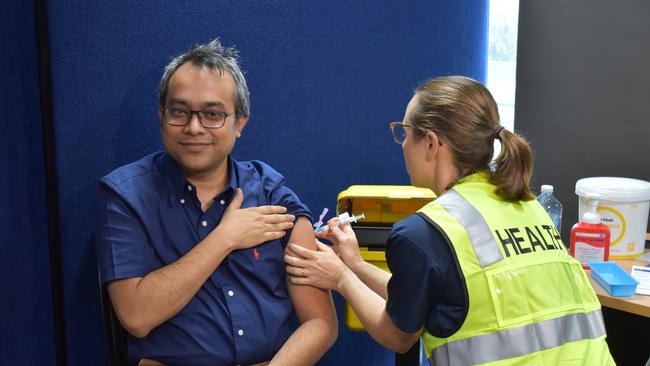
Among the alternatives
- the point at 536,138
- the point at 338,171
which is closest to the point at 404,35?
the point at 338,171

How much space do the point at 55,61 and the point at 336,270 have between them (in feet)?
3.79

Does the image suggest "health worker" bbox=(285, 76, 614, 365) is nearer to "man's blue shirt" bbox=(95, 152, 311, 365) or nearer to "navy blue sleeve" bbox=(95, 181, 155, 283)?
"man's blue shirt" bbox=(95, 152, 311, 365)

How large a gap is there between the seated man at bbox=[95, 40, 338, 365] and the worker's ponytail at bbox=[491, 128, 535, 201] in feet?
2.35

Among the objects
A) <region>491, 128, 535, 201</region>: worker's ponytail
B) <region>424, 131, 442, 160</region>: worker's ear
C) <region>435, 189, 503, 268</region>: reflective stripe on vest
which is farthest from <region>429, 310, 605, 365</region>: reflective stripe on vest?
<region>424, 131, 442, 160</region>: worker's ear

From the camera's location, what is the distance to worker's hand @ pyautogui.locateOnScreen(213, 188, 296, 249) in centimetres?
205

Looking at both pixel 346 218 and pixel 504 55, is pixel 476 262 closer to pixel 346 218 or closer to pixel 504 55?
pixel 346 218

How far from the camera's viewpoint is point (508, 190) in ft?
5.69

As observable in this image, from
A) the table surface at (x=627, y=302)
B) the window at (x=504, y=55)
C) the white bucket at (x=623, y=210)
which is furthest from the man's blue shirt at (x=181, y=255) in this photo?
the window at (x=504, y=55)

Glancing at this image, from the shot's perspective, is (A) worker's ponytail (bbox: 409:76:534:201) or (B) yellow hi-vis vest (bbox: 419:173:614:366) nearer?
(B) yellow hi-vis vest (bbox: 419:173:614:366)

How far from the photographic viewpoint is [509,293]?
63.6 inches

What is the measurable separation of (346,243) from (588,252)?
37.3 inches

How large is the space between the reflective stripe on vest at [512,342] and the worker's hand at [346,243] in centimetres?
59

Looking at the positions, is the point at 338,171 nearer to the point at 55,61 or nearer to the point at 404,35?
the point at 404,35

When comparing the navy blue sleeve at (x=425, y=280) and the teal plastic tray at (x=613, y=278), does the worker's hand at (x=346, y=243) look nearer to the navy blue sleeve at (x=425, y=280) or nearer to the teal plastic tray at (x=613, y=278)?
the navy blue sleeve at (x=425, y=280)
